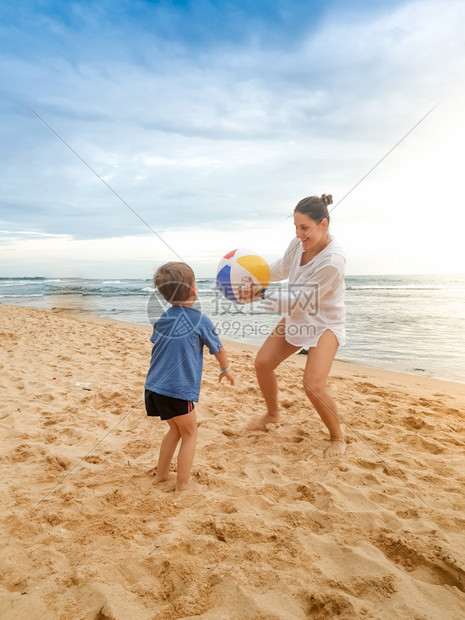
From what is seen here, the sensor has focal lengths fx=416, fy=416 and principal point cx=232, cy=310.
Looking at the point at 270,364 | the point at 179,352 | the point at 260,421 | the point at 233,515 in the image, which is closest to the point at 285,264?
the point at 270,364

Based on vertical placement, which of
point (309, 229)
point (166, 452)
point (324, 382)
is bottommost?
point (166, 452)

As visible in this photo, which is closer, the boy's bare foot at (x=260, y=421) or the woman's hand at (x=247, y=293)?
the woman's hand at (x=247, y=293)

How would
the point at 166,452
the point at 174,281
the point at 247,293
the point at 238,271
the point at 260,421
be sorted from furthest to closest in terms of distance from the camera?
the point at 260,421, the point at 238,271, the point at 247,293, the point at 166,452, the point at 174,281

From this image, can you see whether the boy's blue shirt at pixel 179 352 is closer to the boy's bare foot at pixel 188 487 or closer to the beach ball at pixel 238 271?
the boy's bare foot at pixel 188 487

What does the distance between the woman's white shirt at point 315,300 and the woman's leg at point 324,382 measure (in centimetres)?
7

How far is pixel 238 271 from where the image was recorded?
12.9ft

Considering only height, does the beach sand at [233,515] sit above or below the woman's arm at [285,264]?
below

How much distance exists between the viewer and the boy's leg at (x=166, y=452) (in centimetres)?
294

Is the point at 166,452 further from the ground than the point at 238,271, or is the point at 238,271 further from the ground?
the point at 238,271

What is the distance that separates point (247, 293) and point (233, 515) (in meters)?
1.89

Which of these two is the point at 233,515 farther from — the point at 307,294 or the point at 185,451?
the point at 307,294

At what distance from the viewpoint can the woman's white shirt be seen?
3410mm

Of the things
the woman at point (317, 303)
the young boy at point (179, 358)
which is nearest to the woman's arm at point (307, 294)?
the woman at point (317, 303)

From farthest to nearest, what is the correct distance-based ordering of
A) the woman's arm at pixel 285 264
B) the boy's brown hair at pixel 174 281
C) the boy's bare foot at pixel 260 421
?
the boy's bare foot at pixel 260 421
the woman's arm at pixel 285 264
the boy's brown hair at pixel 174 281
